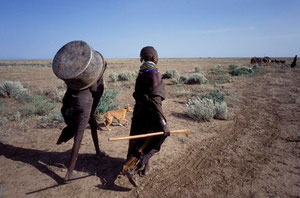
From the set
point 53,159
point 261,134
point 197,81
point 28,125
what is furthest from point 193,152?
point 197,81

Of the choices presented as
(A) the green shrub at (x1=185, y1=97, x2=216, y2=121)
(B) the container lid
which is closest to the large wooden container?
(B) the container lid

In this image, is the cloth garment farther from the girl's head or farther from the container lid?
the container lid

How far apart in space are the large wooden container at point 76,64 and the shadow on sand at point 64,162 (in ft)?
5.14

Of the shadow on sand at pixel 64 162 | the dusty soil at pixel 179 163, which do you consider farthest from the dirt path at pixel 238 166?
the shadow on sand at pixel 64 162

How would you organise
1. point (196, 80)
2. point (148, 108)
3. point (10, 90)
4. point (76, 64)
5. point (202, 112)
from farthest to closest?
point (196, 80) < point (10, 90) < point (202, 112) < point (148, 108) < point (76, 64)

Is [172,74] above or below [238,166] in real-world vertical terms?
above

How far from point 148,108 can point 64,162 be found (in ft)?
7.05

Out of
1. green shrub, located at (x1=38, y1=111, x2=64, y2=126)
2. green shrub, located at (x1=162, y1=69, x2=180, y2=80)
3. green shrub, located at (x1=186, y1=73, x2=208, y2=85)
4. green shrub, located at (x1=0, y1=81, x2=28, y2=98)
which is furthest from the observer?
green shrub, located at (x1=162, y1=69, x2=180, y2=80)

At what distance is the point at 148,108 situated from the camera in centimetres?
257

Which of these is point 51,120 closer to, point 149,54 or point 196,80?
point 149,54

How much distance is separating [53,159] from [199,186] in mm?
2803

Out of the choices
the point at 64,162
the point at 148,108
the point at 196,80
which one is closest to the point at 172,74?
the point at 196,80

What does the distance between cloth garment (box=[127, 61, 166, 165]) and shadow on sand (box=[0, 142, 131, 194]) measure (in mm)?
603

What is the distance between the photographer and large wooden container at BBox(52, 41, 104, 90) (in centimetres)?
239
